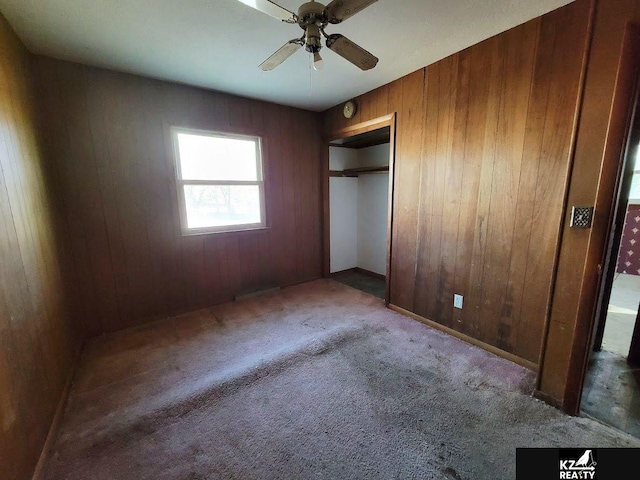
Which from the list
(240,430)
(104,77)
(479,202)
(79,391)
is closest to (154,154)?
(104,77)

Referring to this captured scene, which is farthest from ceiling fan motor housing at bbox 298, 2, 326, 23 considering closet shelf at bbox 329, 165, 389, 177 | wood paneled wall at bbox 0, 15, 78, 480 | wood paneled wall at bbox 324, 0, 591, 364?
closet shelf at bbox 329, 165, 389, 177

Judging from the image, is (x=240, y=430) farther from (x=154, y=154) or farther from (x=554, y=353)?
(x=154, y=154)

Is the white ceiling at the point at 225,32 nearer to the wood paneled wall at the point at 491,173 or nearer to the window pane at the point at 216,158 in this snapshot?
the wood paneled wall at the point at 491,173

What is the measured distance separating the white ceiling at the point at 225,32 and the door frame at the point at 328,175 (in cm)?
48

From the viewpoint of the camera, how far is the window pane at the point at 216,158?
289cm

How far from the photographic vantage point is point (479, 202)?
2.19 m

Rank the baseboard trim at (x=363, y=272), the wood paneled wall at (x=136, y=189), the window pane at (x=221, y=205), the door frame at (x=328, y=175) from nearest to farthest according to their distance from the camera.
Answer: the wood paneled wall at (x=136, y=189) < the door frame at (x=328, y=175) < the window pane at (x=221, y=205) < the baseboard trim at (x=363, y=272)

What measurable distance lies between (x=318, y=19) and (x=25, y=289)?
7.08ft

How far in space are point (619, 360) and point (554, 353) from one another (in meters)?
1.07

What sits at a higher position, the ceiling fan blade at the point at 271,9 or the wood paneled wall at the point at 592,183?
the ceiling fan blade at the point at 271,9

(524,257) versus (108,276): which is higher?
(524,257)

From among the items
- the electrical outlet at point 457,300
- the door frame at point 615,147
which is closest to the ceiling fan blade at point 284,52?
the door frame at point 615,147

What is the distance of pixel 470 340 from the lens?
2328 mm

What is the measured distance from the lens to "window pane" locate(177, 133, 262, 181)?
2895 mm
